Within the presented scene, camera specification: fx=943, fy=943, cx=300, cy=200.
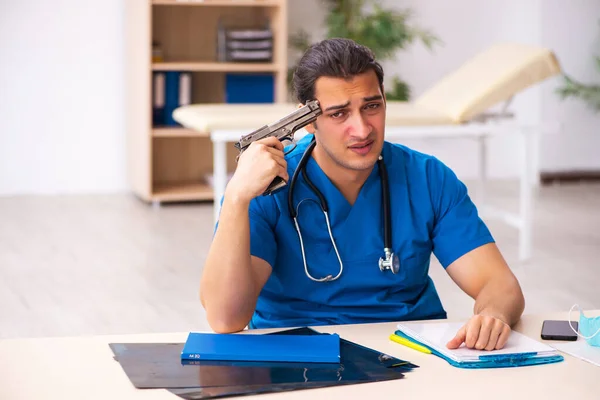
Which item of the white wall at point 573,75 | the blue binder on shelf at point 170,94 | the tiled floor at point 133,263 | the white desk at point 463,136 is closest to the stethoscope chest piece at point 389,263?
the tiled floor at point 133,263

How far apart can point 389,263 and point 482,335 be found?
37cm

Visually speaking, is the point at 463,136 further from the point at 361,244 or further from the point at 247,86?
the point at 361,244

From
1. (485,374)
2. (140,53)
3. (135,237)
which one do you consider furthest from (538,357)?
(140,53)

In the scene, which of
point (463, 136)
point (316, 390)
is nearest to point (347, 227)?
point (316, 390)

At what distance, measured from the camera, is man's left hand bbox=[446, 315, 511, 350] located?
4.93 ft

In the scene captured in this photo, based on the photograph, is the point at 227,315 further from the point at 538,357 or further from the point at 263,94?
the point at 263,94

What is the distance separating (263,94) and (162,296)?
2166 millimetres

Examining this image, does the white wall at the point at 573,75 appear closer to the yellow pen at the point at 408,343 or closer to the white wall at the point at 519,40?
the white wall at the point at 519,40

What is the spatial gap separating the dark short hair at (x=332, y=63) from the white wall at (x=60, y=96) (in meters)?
3.85

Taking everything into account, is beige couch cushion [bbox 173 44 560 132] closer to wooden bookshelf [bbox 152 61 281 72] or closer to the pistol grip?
wooden bookshelf [bbox 152 61 281 72]

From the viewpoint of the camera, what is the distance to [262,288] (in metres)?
1.89

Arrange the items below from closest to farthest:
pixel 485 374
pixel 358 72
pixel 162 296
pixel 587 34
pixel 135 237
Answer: pixel 485 374 < pixel 358 72 < pixel 162 296 < pixel 135 237 < pixel 587 34

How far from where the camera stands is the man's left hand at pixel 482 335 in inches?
59.2

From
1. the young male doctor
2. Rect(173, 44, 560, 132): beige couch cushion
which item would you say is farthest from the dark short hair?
Rect(173, 44, 560, 132): beige couch cushion
